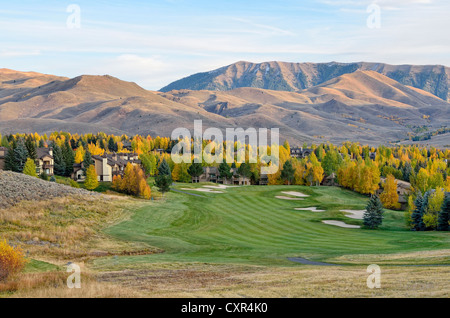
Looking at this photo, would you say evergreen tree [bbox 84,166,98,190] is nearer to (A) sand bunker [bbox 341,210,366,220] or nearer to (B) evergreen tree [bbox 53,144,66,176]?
(B) evergreen tree [bbox 53,144,66,176]

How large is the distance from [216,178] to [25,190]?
76.7 m

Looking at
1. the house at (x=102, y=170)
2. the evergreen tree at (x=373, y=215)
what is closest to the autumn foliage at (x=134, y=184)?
Answer: the house at (x=102, y=170)

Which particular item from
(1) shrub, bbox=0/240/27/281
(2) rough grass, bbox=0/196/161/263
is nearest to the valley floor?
(2) rough grass, bbox=0/196/161/263

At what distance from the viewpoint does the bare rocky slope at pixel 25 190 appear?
5644 cm

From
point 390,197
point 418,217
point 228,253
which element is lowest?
point 390,197

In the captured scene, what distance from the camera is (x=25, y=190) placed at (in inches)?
2354

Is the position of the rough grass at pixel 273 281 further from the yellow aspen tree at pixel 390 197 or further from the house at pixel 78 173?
the house at pixel 78 173

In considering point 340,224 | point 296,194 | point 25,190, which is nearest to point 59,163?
point 25,190

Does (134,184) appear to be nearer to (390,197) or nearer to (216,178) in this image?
(390,197)

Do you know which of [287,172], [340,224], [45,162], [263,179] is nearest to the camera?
[340,224]

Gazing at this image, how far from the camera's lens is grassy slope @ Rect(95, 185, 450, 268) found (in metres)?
39.1

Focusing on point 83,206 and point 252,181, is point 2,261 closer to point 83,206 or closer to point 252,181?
point 83,206

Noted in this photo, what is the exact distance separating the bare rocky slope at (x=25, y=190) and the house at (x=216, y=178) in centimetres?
6404
